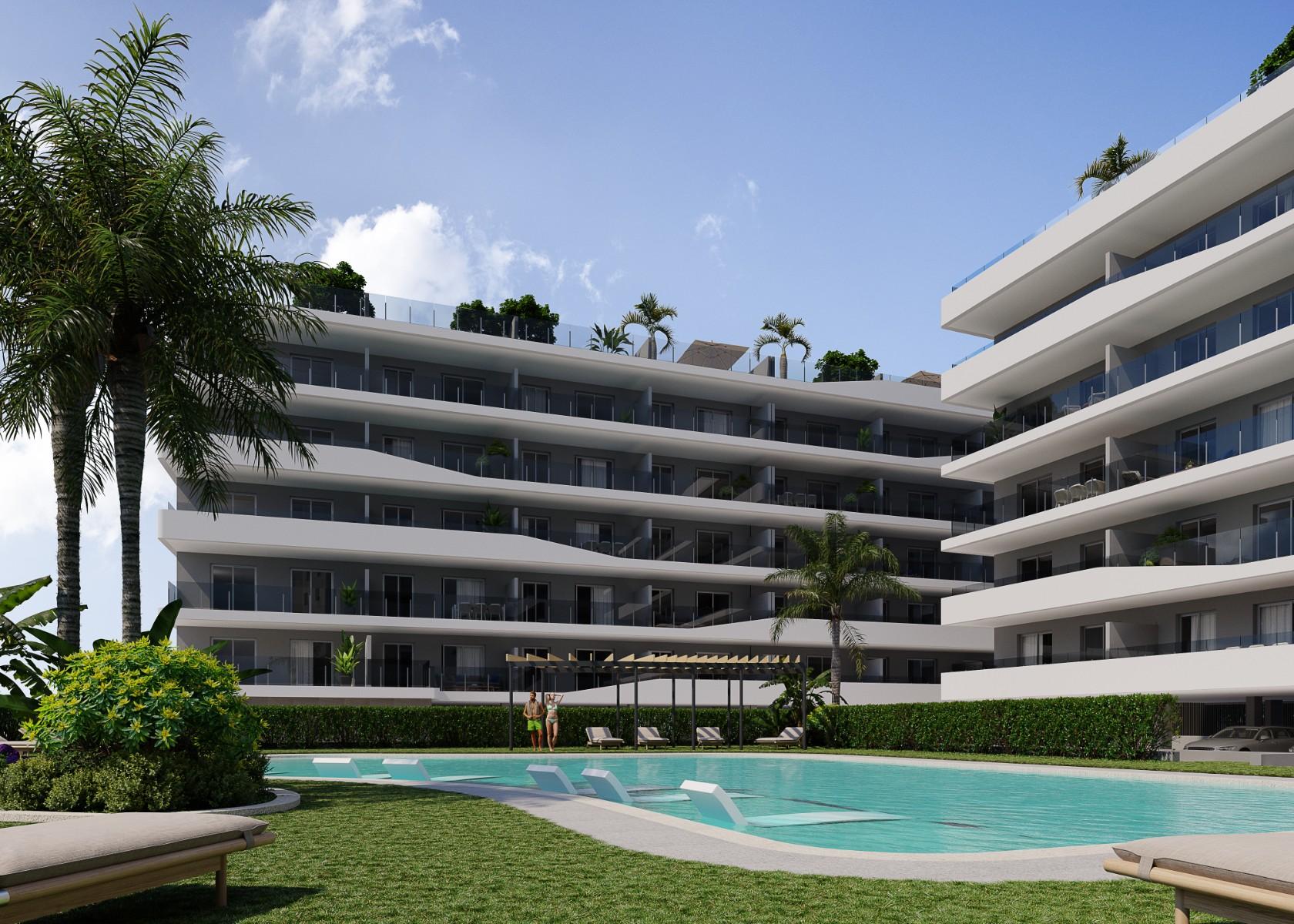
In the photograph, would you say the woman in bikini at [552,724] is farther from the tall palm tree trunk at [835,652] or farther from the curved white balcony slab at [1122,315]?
the curved white balcony slab at [1122,315]

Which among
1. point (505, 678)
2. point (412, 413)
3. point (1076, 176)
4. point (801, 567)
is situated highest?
point (1076, 176)

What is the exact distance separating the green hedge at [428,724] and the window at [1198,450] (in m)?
16.9

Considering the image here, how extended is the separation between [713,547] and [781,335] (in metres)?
11.9

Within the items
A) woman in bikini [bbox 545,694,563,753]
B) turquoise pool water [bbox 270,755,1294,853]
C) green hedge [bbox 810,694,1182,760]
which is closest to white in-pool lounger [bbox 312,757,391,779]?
turquoise pool water [bbox 270,755,1294,853]

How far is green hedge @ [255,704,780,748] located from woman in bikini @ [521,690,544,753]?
229cm

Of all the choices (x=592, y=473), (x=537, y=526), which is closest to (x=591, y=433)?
(x=592, y=473)

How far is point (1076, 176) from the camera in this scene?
141 feet

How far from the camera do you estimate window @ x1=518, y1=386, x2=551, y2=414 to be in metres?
49.9

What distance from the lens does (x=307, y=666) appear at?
4216cm

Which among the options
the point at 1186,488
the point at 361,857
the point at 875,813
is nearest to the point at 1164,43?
the point at 875,813

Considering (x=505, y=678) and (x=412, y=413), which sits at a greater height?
(x=412, y=413)

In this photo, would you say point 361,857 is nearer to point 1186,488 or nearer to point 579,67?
point 579,67

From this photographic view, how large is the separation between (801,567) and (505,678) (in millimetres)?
13133

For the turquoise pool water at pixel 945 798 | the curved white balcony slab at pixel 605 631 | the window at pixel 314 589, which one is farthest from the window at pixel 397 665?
the turquoise pool water at pixel 945 798
